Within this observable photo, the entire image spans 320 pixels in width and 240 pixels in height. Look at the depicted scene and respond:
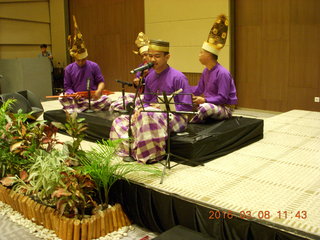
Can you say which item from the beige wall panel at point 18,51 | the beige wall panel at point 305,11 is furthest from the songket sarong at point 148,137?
the beige wall panel at point 18,51

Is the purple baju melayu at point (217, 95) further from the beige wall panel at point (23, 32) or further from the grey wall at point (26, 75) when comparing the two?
the beige wall panel at point (23, 32)

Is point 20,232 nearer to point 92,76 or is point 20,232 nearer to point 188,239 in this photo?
point 188,239

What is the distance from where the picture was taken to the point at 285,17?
6.20 metres

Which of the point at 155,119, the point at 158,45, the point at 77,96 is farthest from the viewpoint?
the point at 77,96

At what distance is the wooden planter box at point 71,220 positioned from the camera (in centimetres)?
246

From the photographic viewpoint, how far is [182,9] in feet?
24.0

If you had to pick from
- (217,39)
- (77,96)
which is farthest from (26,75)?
(217,39)

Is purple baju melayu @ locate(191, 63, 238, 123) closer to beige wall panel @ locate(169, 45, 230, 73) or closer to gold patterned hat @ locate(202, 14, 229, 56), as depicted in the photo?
gold patterned hat @ locate(202, 14, 229, 56)

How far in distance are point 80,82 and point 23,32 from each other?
5.42 metres

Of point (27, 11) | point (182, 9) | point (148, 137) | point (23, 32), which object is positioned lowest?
point (148, 137)

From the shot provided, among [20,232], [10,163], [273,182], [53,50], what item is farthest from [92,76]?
[53,50]

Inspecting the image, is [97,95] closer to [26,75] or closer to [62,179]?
[62,179]

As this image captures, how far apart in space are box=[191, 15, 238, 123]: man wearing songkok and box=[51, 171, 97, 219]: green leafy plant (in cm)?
151

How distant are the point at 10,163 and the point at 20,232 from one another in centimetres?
61
